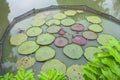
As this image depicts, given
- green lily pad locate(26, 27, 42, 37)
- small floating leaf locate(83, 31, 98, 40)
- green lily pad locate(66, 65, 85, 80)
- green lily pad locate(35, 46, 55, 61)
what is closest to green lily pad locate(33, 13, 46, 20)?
green lily pad locate(26, 27, 42, 37)

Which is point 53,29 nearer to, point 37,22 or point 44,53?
point 37,22

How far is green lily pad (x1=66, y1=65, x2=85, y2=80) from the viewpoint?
401 cm

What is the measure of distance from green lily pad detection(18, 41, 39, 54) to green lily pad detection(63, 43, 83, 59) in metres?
0.87

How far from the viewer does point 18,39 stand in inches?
202

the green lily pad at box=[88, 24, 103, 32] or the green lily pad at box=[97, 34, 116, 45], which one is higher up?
the green lily pad at box=[88, 24, 103, 32]

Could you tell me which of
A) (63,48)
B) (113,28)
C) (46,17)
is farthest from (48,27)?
(113,28)

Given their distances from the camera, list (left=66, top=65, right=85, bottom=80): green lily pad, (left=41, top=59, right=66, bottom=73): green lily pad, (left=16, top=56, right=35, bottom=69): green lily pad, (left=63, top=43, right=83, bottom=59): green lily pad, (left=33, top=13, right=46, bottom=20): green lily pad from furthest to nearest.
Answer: (left=33, top=13, right=46, bottom=20): green lily pad, (left=63, top=43, right=83, bottom=59): green lily pad, (left=16, top=56, right=35, bottom=69): green lily pad, (left=41, top=59, right=66, bottom=73): green lily pad, (left=66, top=65, right=85, bottom=80): green lily pad

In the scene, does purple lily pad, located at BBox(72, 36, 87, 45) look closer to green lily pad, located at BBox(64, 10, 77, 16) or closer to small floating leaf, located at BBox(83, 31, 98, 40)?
small floating leaf, located at BBox(83, 31, 98, 40)

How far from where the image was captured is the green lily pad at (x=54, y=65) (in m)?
4.24

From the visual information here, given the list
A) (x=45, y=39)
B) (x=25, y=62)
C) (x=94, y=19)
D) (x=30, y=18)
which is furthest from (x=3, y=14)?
(x=94, y=19)

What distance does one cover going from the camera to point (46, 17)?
5.98 m

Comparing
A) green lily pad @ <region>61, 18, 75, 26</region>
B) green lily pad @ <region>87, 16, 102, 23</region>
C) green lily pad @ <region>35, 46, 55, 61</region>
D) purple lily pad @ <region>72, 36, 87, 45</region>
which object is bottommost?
green lily pad @ <region>35, 46, 55, 61</region>

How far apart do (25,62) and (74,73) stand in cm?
134

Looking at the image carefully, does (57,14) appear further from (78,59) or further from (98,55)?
(98,55)
